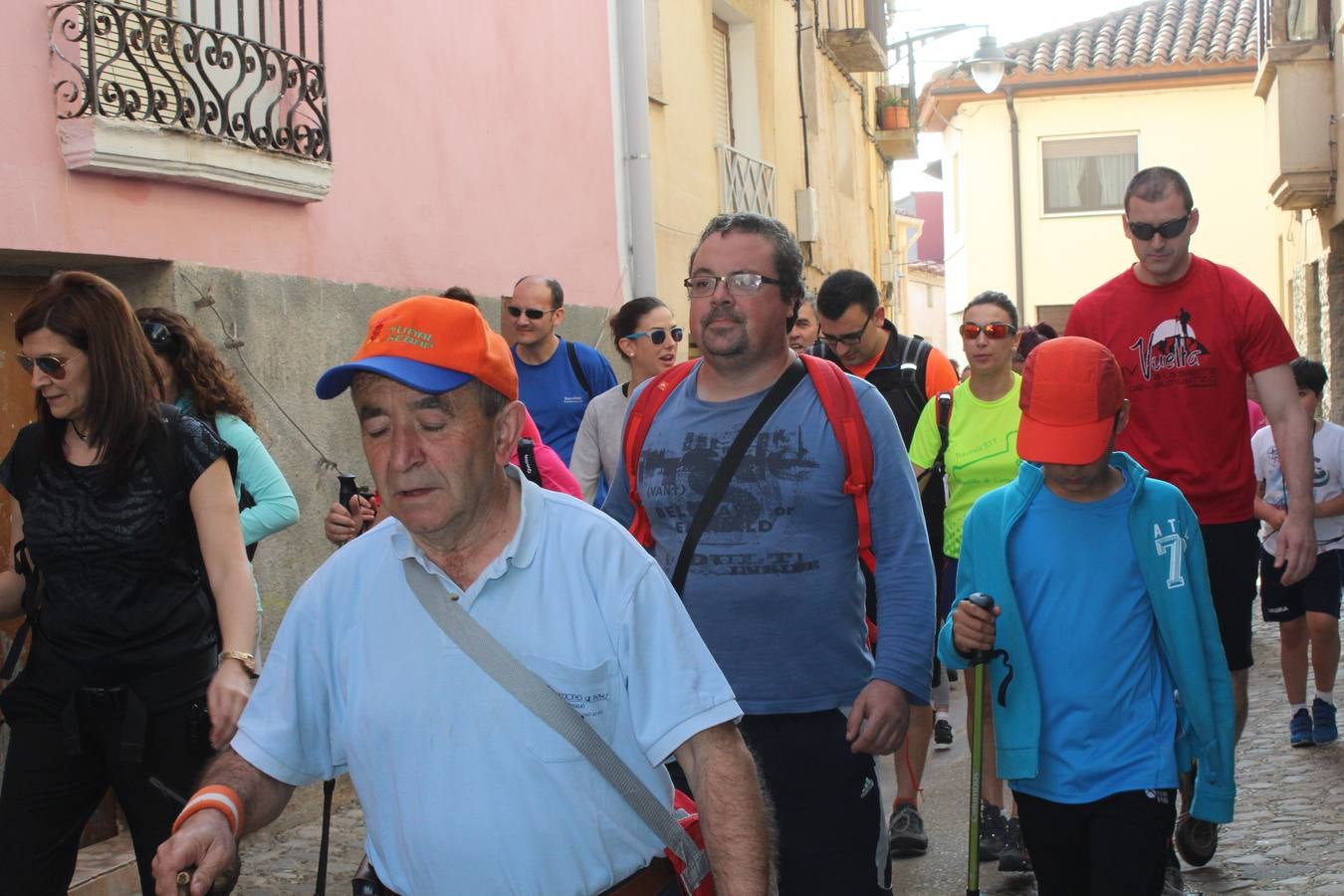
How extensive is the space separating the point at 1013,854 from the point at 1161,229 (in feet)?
7.14

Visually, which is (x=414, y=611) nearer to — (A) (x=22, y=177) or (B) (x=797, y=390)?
(B) (x=797, y=390)

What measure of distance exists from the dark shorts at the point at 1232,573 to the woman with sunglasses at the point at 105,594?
3052 mm

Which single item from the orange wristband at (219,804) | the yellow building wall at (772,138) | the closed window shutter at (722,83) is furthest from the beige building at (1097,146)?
the orange wristband at (219,804)

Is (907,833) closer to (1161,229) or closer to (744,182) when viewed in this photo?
(1161,229)

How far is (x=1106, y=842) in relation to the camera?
3.99 m

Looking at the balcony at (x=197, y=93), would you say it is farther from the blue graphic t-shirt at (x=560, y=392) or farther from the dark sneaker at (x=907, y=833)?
the dark sneaker at (x=907, y=833)

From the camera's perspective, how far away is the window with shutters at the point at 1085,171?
98.5 feet

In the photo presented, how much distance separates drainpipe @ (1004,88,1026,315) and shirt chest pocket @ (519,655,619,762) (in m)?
28.5

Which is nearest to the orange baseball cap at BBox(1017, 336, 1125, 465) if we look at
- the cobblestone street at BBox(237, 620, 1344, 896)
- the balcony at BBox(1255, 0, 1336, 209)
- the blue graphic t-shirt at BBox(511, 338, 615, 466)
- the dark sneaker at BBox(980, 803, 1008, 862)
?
the cobblestone street at BBox(237, 620, 1344, 896)

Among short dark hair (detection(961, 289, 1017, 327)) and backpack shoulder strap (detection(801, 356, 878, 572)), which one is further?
short dark hair (detection(961, 289, 1017, 327))

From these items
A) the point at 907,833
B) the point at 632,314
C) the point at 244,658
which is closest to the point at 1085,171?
the point at 632,314

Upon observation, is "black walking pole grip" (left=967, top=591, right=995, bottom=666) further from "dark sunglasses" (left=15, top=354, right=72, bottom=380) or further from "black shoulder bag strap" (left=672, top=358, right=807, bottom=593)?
"dark sunglasses" (left=15, top=354, right=72, bottom=380)

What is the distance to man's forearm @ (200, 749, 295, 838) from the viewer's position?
8.64 feet

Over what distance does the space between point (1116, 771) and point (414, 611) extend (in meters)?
2.09
